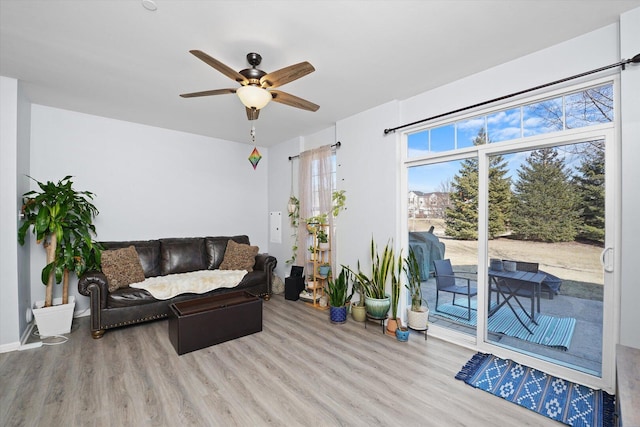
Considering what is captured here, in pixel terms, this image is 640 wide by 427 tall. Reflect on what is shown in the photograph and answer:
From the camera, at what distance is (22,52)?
2.33m

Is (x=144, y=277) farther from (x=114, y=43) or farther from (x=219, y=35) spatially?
(x=219, y=35)

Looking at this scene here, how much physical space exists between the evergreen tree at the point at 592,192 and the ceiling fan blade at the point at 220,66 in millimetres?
2768

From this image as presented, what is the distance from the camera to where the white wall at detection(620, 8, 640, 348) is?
1.83 metres

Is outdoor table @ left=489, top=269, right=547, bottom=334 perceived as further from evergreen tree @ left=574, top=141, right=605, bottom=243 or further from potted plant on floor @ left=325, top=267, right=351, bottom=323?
potted plant on floor @ left=325, top=267, right=351, bottom=323

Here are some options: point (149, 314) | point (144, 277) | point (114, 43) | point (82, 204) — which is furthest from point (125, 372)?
point (114, 43)

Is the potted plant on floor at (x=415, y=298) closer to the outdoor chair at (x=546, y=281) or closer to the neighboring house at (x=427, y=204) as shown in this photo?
the neighboring house at (x=427, y=204)

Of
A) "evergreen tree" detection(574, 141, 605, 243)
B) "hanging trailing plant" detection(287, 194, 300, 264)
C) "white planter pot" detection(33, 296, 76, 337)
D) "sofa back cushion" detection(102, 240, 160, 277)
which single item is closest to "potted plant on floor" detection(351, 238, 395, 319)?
"hanging trailing plant" detection(287, 194, 300, 264)

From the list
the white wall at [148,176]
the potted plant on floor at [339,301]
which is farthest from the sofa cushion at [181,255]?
the potted plant on floor at [339,301]

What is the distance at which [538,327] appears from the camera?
8.01 feet

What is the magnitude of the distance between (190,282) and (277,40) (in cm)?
303

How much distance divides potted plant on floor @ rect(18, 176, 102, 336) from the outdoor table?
4380mm

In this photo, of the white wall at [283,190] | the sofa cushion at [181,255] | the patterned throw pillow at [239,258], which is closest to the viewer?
the sofa cushion at [181,255]

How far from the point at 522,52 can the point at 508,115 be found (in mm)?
509

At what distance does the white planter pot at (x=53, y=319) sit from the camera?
9.59ft
